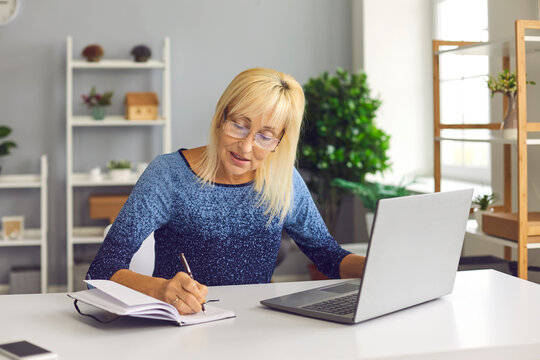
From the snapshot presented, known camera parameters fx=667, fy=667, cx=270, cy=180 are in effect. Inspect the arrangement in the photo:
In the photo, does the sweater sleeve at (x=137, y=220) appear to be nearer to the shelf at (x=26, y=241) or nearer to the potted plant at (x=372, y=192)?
the potted plant at (x=372, y=192)

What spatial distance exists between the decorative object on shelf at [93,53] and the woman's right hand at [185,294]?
120 inches

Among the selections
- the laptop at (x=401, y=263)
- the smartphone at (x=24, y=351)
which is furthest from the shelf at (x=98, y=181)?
the smartphone at (x=24, y=351)

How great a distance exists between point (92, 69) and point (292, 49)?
4.46ft

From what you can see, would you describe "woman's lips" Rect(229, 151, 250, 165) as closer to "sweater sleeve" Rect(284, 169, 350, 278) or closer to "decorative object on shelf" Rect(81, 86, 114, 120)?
"sweater sleeve" Rect(284, 169, 350, 278)

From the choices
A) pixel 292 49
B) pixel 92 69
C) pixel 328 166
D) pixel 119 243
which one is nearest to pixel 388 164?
pixel 328 166

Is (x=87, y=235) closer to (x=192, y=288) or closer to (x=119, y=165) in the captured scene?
(x=119, y=165)

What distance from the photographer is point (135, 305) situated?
1.24 metres

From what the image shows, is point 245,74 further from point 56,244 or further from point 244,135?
point 56,244

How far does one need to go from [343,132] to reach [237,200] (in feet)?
7.79

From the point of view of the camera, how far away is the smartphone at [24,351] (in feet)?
3.64

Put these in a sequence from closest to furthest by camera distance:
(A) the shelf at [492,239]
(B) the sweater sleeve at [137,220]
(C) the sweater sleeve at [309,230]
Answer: (B) the sweater sleeve at [137,220] < (C) the sweater sleeve at [309,230] < (A) the shelf at [492,239]

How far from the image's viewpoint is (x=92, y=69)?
439 centimetres

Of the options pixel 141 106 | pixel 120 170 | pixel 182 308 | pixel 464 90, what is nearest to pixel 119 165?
pixel 120 170

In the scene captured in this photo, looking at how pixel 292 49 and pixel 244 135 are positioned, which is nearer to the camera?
pixel 244 135
